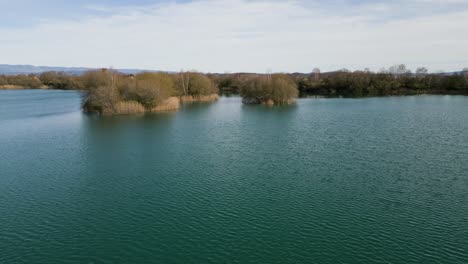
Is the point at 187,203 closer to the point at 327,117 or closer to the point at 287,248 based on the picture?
the point at 287,248

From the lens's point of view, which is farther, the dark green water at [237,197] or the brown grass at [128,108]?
the brown grass at [128,108]

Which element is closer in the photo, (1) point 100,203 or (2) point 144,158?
(1) point 100,203

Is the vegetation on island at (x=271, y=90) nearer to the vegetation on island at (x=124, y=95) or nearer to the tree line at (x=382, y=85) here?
the vegetation on island at (x=124, y=95)

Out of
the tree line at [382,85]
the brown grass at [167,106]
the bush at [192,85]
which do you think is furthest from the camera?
the tree line at [382,85]

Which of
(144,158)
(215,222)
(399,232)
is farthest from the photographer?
(144,158)

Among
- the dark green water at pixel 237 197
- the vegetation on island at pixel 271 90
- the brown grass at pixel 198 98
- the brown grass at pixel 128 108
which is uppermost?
the vegetation on island at pixel 271 90

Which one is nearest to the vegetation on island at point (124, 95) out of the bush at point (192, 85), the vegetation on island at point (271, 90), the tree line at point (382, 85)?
the bush at point (192, 85)

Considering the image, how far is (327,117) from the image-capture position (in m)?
40.3

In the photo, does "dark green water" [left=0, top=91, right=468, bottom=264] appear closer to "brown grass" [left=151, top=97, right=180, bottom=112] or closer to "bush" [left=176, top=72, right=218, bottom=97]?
"brown grass" [left=151, top=97, right=180, bottom=112]

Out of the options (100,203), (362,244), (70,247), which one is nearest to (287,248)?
(362,244)

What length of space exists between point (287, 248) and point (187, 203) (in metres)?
5.26

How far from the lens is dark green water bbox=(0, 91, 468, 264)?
37.6ft

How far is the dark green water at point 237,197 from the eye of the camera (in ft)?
37.6

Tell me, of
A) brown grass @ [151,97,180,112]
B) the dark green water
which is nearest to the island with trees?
brown grass @ [151,97,180,112]
